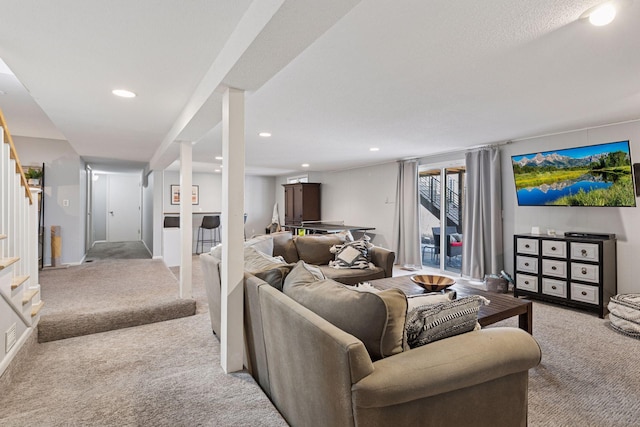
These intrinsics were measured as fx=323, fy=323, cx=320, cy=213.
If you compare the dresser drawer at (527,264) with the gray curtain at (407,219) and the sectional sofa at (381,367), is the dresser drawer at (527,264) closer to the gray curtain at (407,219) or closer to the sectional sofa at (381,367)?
the gray curtain at (407,219)

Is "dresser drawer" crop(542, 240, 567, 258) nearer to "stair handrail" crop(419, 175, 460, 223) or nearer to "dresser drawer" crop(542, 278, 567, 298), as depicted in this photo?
"dresser drawer" crop(542, 278, 567, 298)

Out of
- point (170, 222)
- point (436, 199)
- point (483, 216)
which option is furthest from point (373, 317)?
point (170, 222)

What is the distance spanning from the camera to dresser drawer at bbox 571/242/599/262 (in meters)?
3.57

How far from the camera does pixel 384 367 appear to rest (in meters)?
1.17

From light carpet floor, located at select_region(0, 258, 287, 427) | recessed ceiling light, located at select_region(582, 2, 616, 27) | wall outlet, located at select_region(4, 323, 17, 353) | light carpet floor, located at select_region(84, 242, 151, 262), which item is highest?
recessed ceiling light, located at select_region(582, 2, 616, 27)

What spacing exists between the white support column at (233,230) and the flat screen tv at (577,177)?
3.88 metres

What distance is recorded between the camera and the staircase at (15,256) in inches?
81.7

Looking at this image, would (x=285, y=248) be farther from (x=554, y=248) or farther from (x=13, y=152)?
(x=554, y=248)

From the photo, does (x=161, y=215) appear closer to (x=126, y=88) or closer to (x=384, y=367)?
(x=126, y=88)

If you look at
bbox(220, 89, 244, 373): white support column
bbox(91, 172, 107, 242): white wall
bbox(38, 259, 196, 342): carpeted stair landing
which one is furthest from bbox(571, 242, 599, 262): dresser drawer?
bbox(91, 172, 107, 242): white wall

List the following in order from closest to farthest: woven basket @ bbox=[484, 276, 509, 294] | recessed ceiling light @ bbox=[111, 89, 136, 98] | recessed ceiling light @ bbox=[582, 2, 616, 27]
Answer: recessed ceiling light @ bbox=[582, 2, 616, 27] → recessed ceiling light @ bbox=[111, 89, 136, 98] → woven basket @ bbox=[484, 276, 509, 294]

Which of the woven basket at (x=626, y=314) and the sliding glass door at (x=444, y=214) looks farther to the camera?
the sliding glass door at (x=444, y=214)

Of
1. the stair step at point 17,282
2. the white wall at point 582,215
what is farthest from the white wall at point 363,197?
the stair step at point 17,282

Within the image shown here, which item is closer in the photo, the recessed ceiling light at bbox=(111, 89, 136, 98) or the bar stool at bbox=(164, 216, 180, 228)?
the recessed ceiling light at bbox=(111, 89, 136, 98)
